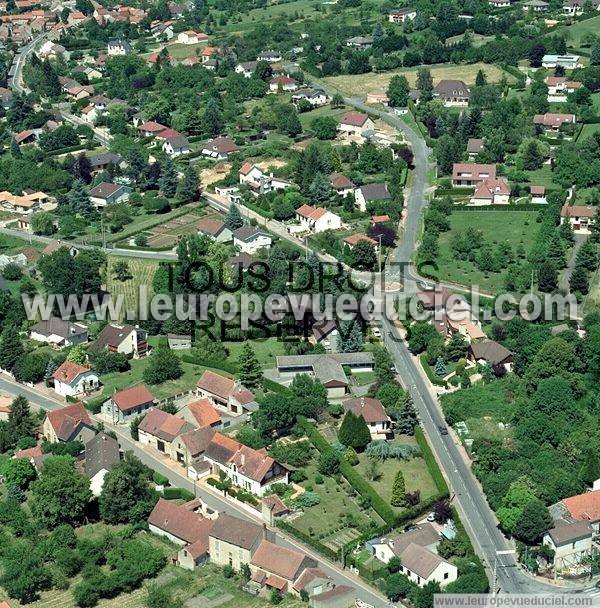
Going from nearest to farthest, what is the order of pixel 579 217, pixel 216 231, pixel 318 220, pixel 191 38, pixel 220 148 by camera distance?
1. pixel 579 217
2. pixel 216 231
3. pixel 318 220
4. pixel 220 148
5. pixel 191 38

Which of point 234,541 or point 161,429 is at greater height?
point 234,541

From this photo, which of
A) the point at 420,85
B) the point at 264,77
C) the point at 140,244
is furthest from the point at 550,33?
the point at 140,244

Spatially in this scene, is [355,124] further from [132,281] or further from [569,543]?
[569,543]

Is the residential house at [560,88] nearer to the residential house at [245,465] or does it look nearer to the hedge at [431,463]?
the hedge at [431,463]

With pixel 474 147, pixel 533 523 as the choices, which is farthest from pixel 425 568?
pixel 474 147

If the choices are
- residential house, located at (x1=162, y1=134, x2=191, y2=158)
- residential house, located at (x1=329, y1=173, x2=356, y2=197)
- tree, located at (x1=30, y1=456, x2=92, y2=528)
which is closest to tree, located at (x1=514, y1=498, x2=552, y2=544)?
tree, located at (x1=30, y1=456, x2=92, y2=528)

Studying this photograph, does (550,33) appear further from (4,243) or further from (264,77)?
(4,243)
